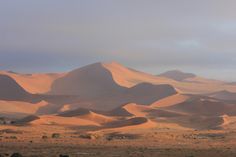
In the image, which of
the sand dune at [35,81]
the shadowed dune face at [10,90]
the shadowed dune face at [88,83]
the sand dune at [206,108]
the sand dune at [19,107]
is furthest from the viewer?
the shadowed dune face at [88,83]

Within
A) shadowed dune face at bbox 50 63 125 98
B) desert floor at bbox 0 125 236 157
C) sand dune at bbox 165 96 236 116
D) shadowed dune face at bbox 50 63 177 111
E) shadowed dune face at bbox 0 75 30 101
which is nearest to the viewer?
desert floor at bbox 0 125 236 157

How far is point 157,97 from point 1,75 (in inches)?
1395

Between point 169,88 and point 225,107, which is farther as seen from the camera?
point 169,88

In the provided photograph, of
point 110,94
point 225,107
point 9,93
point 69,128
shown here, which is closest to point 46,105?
point 9,93

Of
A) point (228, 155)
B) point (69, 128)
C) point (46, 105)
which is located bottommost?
point (228, 155)

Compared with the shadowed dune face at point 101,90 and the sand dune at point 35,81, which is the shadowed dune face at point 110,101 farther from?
the sand dune at point 35,81

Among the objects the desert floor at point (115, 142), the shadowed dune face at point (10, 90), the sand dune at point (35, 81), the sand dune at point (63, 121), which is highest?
the sand dune at point (35, 81)

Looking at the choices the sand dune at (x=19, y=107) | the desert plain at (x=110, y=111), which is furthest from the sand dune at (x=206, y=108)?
the sand dune at (x=19, y=107)

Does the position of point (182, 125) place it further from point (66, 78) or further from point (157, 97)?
point (66, 78)

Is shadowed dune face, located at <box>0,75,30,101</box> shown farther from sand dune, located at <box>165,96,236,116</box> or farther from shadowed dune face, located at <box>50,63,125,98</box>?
sand dune, located at <box>165,96,236,116</box>

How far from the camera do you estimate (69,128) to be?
62.7 metres

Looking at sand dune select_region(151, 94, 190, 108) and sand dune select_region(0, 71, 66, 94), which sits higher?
sand dune select_region(0, 71, 66, 94)

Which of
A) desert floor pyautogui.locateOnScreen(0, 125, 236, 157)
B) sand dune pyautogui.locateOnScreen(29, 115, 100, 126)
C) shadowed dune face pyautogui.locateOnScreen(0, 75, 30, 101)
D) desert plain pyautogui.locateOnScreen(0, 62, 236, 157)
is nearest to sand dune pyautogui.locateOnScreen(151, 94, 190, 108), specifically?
desert plain pyautogui.locateOnScreen(0, 62, 236, 157)

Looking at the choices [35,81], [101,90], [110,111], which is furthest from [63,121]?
[35,81]
